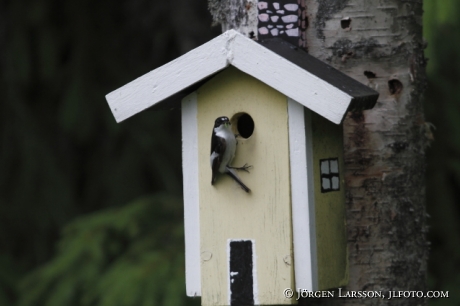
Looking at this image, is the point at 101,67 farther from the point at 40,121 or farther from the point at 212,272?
the point at 212,272

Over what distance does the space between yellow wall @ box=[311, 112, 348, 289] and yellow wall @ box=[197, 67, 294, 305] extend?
0.30 feet

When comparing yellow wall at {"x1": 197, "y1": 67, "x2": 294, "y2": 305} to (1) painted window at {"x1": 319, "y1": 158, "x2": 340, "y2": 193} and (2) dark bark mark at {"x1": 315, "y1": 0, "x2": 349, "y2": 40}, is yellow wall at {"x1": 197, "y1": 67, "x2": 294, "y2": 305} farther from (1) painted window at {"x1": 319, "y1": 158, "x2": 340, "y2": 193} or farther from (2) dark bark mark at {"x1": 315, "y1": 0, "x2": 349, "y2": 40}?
(2) dark bark mark at {"x1": 315, "y1": 0, "x2": 349, "y2": 40}

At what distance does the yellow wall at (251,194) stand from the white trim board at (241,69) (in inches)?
3.3

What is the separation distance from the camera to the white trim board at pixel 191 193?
2.14 m

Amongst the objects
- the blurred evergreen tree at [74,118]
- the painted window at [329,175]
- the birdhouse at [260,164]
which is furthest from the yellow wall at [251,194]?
the blurred evergreen tree at [74,118]

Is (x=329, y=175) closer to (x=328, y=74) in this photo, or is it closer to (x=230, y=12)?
(x=328, y=74)

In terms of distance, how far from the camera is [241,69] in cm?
199

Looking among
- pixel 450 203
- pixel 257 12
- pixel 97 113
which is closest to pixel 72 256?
pixel 97 113

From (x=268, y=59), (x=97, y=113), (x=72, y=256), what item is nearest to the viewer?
(x=268, y=59)

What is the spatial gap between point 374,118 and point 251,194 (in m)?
0.43

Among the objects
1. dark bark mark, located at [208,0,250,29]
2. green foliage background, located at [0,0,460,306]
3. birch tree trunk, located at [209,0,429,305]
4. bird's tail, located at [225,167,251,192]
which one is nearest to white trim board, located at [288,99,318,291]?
bird's tail, located at [225,167,251,192]

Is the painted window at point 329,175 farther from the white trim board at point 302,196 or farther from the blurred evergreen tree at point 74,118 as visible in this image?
the blurred evergreen tree at point 74,118

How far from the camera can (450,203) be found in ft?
13.6

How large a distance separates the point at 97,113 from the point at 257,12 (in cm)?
276
